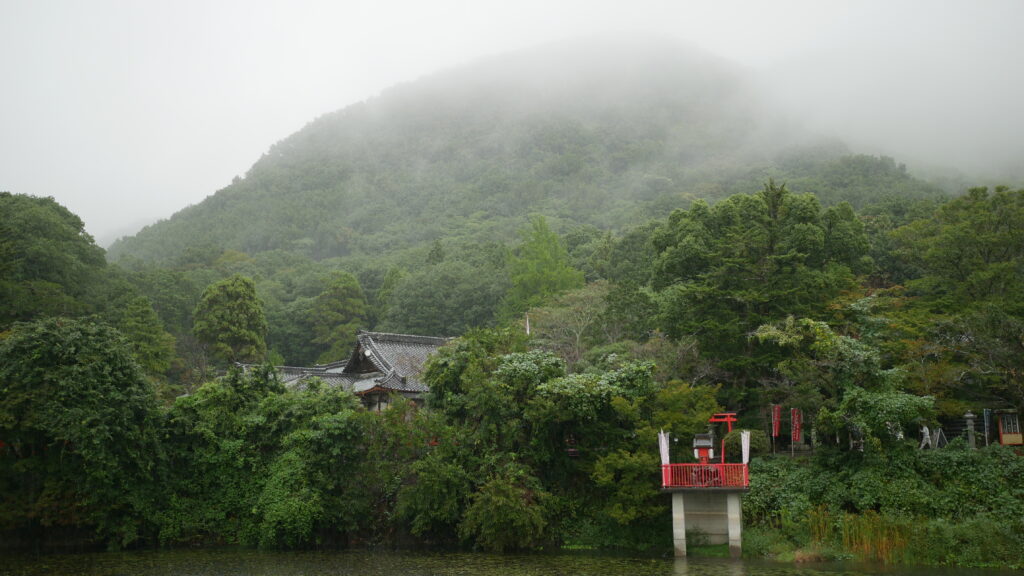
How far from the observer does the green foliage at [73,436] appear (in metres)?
19.2

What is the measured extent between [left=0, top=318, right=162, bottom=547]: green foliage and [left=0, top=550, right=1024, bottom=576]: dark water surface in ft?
3.72

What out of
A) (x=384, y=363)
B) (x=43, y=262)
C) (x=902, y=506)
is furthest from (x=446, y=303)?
(x=902, y=506)

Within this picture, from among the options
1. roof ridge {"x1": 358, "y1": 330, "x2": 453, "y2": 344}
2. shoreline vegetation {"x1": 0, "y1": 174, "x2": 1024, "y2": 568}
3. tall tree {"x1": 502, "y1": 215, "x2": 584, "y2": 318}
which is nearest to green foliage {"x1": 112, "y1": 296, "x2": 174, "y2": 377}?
roof ridge {"x1": 358, "y1": 330, "x2": 453, "y2": 344}

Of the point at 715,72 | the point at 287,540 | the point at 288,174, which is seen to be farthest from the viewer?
the point at 715,72

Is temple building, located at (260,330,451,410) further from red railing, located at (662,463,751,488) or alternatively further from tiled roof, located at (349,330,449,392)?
red railing, located at (662,463,751,488)

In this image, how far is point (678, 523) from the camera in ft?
62.4

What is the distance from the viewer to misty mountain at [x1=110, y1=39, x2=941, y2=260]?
8769 cm

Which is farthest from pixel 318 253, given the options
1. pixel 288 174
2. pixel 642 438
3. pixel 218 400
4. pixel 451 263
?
pixel 642 438

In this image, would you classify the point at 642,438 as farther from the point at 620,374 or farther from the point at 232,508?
the point at 232,508

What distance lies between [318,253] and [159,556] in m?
76.7

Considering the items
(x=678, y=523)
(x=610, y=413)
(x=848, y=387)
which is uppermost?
(x=848, y=387)

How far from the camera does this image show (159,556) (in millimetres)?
19312

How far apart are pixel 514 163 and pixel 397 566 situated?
101 m

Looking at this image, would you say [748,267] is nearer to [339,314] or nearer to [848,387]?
[848,387]
